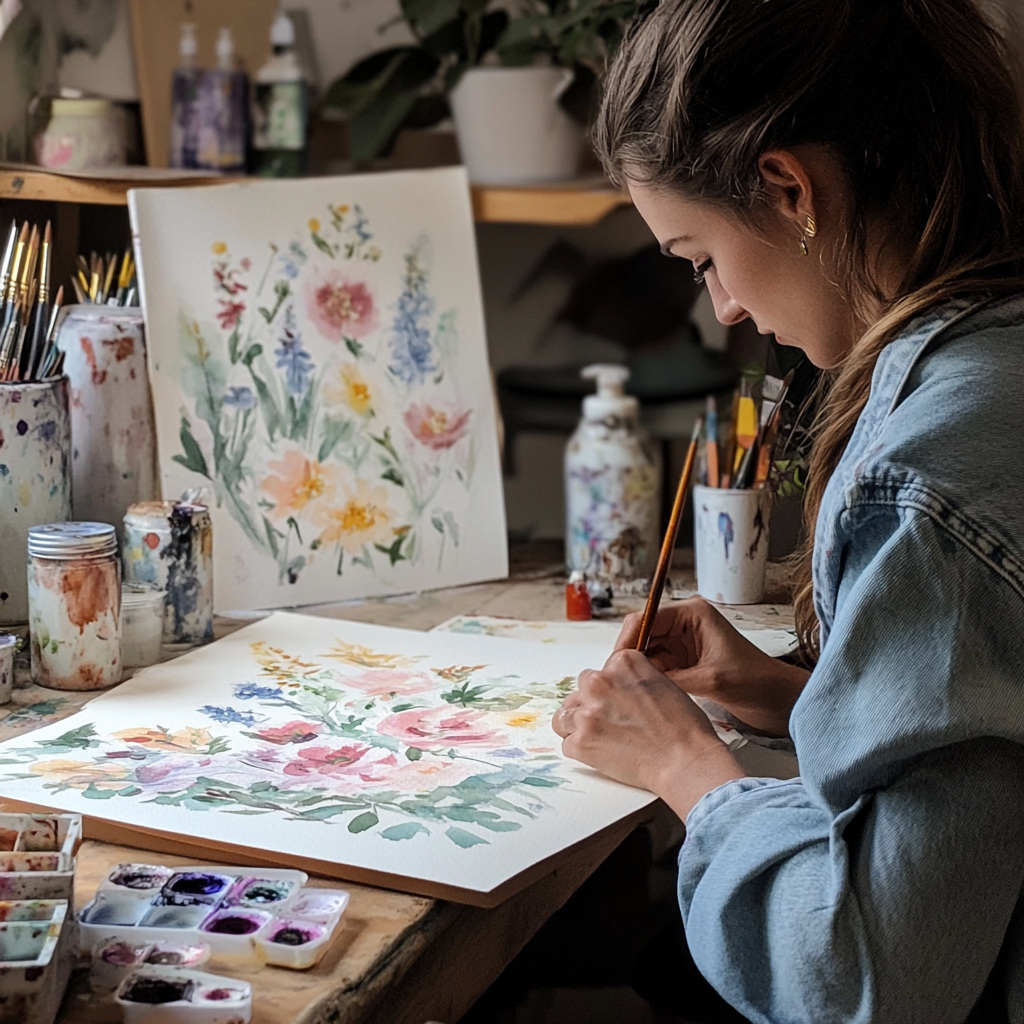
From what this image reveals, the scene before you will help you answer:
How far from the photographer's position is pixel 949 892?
0.67 metres

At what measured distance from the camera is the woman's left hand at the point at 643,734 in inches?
33.8

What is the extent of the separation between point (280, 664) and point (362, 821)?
0.34 metres

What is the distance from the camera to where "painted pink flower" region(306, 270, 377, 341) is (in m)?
1.41

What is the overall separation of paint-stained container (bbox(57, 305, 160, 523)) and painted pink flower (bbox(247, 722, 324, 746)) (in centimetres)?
40

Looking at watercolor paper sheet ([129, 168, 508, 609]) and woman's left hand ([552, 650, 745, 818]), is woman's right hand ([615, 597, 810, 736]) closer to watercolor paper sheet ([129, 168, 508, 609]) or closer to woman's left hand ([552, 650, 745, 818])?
woman's left hand ([552, 650, 745, 818])

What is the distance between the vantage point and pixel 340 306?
1.42m

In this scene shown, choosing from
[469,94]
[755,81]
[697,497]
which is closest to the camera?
[755,81]

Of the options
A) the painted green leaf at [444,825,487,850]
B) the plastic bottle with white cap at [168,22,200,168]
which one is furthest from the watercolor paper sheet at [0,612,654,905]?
the plastic bottle with white cap at [168,22,200,168]

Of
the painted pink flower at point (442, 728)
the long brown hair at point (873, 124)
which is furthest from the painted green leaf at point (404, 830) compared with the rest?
the long brown hair at point (873, 124)

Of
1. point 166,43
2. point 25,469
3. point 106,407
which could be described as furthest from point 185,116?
point 25,469

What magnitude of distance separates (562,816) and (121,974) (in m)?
0.29

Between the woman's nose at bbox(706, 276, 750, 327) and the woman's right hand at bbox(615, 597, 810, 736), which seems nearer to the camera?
the woman's nose at bbox(706, 276, 750, 327)

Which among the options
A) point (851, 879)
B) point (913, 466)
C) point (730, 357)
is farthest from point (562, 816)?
point (730, 357)

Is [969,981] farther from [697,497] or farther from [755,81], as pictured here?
[697,497]
